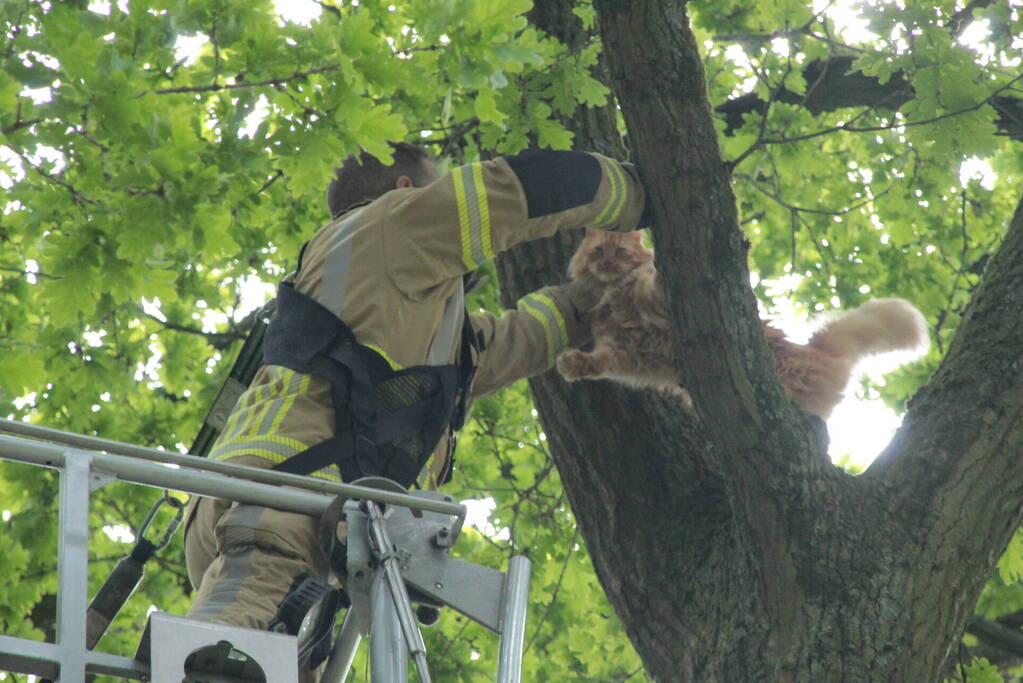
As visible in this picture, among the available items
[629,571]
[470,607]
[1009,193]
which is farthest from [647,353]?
[1009,193]

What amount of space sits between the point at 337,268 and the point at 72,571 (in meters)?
1.65

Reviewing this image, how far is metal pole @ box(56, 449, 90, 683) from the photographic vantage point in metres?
2.14

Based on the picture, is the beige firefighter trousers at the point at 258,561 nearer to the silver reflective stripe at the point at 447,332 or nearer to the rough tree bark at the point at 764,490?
the silver reflective stripe at the point at 447,332

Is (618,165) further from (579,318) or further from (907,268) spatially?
(907,268)

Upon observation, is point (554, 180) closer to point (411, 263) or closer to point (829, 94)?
point (411, 263)

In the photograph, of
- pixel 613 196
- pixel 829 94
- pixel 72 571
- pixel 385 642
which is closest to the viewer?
pixel 72 571

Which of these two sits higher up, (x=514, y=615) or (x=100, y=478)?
(x=100, y=478)

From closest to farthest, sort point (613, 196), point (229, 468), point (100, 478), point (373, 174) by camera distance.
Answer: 1. point (100, 478)
2. point (229, 468)
3. point (613, 196)
4. point (373, 174)

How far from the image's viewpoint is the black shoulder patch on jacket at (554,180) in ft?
12.6

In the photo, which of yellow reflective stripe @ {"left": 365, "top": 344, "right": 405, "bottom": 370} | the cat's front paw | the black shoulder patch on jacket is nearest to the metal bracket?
yellow reflective stripe @ {"left": 365, "top": 344, "right": 405, "bottom": 370}

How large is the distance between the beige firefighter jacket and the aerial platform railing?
2.22 ft

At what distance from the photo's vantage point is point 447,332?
3.87 m

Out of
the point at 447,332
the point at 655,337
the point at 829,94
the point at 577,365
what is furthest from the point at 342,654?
the point at 829,94

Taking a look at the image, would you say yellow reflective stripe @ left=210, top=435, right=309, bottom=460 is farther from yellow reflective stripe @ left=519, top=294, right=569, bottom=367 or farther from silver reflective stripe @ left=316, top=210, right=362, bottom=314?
yellow reflective stripe @ left=519, top=294, right=569, bottom=367
